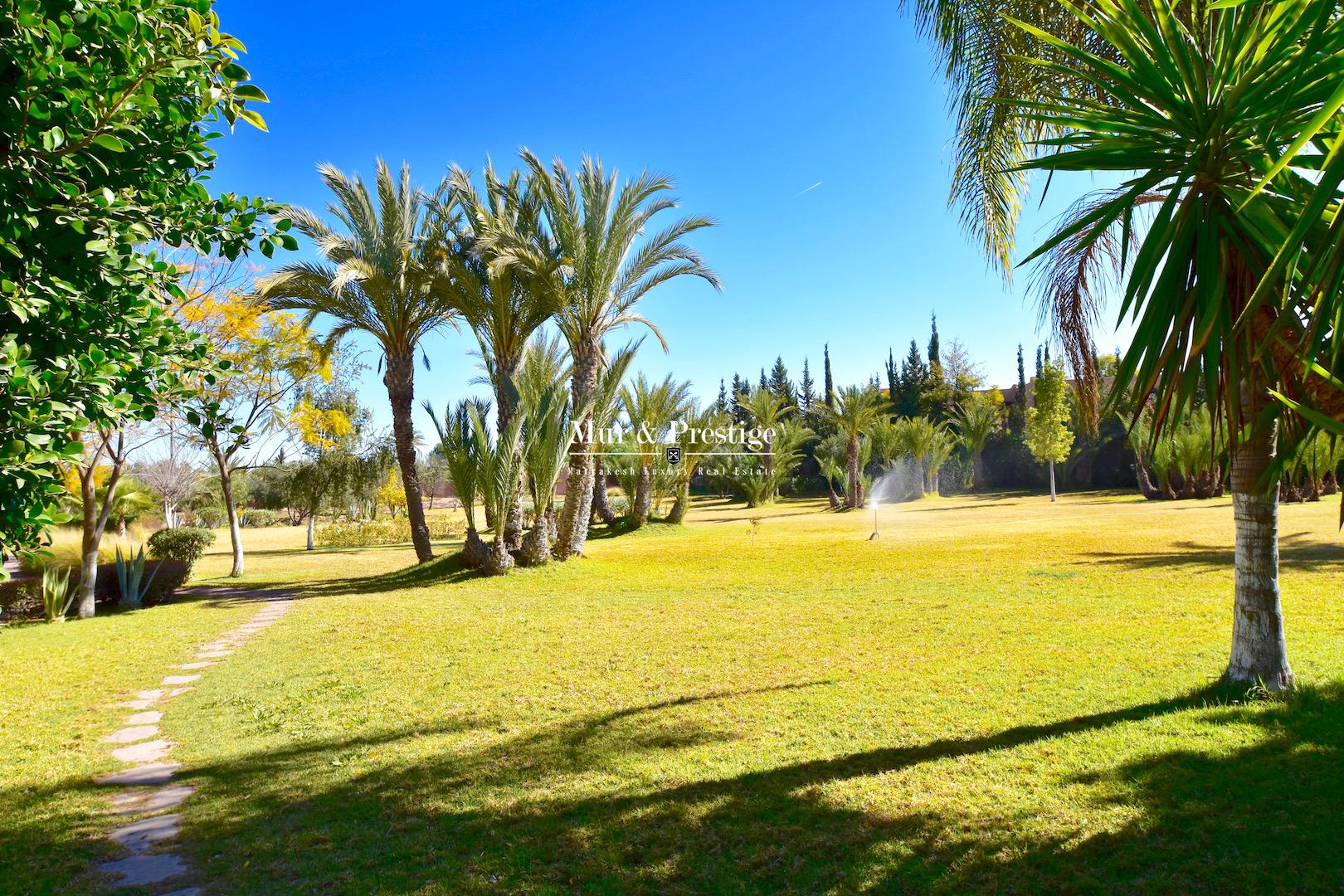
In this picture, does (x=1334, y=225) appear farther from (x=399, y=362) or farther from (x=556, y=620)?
(x=399, y=362)

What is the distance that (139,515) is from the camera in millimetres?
23172

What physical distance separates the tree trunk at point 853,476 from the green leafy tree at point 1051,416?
7.69 m

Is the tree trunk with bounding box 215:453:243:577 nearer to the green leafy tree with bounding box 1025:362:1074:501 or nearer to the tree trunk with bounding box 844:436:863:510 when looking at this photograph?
the tree trunk with bounding box 844:436:863:510

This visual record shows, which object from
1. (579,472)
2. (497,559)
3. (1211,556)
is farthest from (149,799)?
(1211,556)

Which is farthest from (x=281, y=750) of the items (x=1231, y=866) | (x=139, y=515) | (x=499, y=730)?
(x=139, y=515)

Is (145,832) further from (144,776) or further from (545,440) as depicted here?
(545,440)

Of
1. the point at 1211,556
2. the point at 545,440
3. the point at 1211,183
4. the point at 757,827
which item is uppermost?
the point at 1211,183

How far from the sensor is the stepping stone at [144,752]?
497 centimetres

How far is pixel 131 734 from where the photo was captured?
5.51 m

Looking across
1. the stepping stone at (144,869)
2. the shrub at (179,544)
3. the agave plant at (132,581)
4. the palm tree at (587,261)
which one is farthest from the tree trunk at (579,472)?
the stepping stone at (144,869)

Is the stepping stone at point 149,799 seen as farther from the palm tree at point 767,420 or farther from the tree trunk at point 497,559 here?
the palm tree at point 767,420

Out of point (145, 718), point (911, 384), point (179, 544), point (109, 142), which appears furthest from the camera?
point (911, 384)

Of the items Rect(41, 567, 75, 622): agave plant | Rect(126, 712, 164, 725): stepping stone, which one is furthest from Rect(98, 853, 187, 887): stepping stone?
Rect(41, 567, 75, 622): agave plant

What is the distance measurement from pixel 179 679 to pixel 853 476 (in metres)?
27.5
